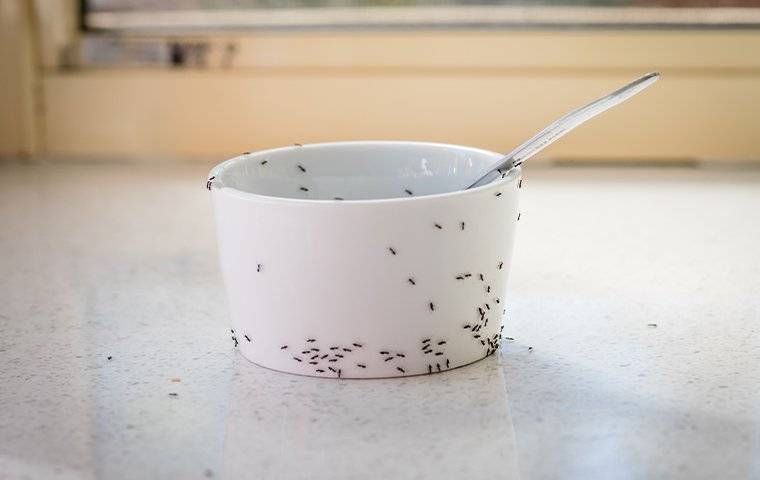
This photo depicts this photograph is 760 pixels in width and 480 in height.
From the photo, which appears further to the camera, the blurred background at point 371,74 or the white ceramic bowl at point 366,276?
the blurred background at point 371,74

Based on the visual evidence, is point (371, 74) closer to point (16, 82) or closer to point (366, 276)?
point (16, 82)

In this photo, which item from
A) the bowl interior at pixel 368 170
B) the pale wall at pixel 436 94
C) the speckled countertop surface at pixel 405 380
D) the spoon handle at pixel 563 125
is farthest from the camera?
the pale wall at pixel 436 94

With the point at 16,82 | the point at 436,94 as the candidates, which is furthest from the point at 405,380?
the point at 16,82

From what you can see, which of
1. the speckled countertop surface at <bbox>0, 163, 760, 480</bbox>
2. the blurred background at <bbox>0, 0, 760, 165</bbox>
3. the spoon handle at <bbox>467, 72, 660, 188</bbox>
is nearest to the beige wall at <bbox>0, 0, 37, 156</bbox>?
the blurred background at <bbox>0, 0, 760, 165</bbox>

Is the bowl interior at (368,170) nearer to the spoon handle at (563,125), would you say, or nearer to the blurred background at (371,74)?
the spoon handle at (563,125)

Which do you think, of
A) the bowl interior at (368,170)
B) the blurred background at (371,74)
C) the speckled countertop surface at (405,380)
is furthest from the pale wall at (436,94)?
the bowl interior at (368,170)

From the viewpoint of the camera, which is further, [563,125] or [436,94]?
[436,94]

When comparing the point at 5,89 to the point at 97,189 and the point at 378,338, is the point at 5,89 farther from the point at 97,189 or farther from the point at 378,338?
the point at 378,338
